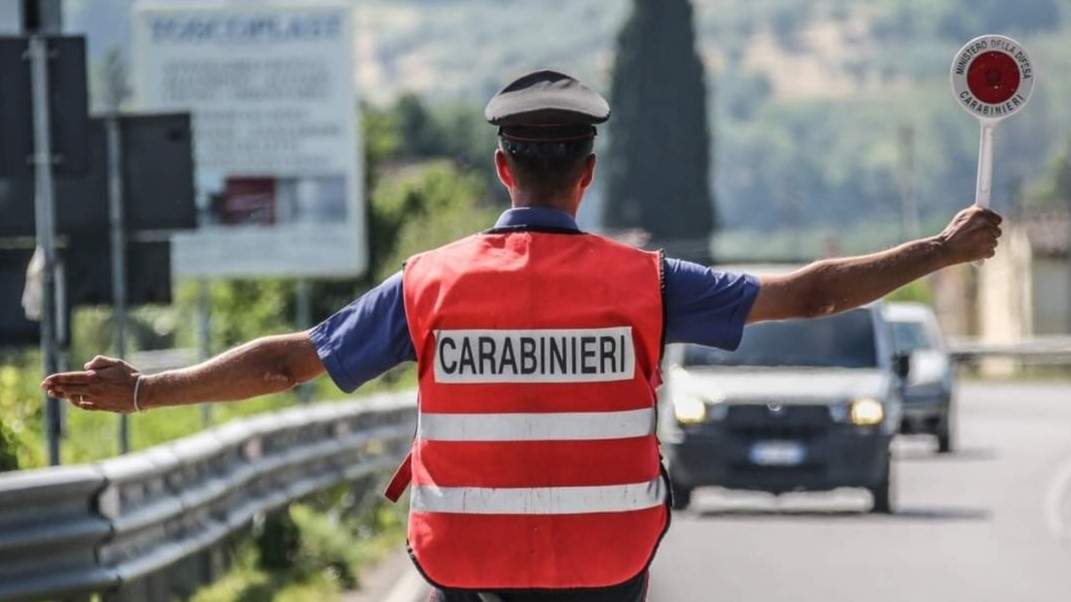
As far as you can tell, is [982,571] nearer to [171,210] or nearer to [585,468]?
[171,210]

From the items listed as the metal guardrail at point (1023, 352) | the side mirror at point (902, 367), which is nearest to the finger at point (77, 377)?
the side mirror at point (902, 367)

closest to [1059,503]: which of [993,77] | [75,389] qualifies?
[993,77]

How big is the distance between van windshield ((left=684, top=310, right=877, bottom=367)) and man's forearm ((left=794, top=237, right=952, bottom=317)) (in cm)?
1578

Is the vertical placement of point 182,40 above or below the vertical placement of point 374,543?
above

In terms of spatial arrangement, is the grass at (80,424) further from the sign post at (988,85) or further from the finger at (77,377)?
the sign post at (988,85)

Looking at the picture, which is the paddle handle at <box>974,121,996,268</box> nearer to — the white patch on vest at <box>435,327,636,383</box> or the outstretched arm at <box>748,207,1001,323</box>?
the outstretched arm at <box>748,207,1001,323</box>

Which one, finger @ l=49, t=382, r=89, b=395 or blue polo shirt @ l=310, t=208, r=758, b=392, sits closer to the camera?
blue polo shirt @ l=310, t=208, r=758, b=392

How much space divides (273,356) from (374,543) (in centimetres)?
1210

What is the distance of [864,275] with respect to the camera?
577 cm

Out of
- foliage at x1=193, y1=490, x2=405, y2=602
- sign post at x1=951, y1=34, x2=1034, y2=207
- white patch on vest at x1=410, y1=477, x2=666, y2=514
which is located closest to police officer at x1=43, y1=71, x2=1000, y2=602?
white patch on vest at x1=410, y1=477, x2=666, y2=514

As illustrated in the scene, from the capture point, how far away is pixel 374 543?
1791 centimetres

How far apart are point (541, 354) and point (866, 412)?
1570 centimetres

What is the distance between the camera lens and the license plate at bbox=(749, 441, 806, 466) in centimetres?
2091

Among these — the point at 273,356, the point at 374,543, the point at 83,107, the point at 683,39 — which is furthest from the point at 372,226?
the point at 683,39
